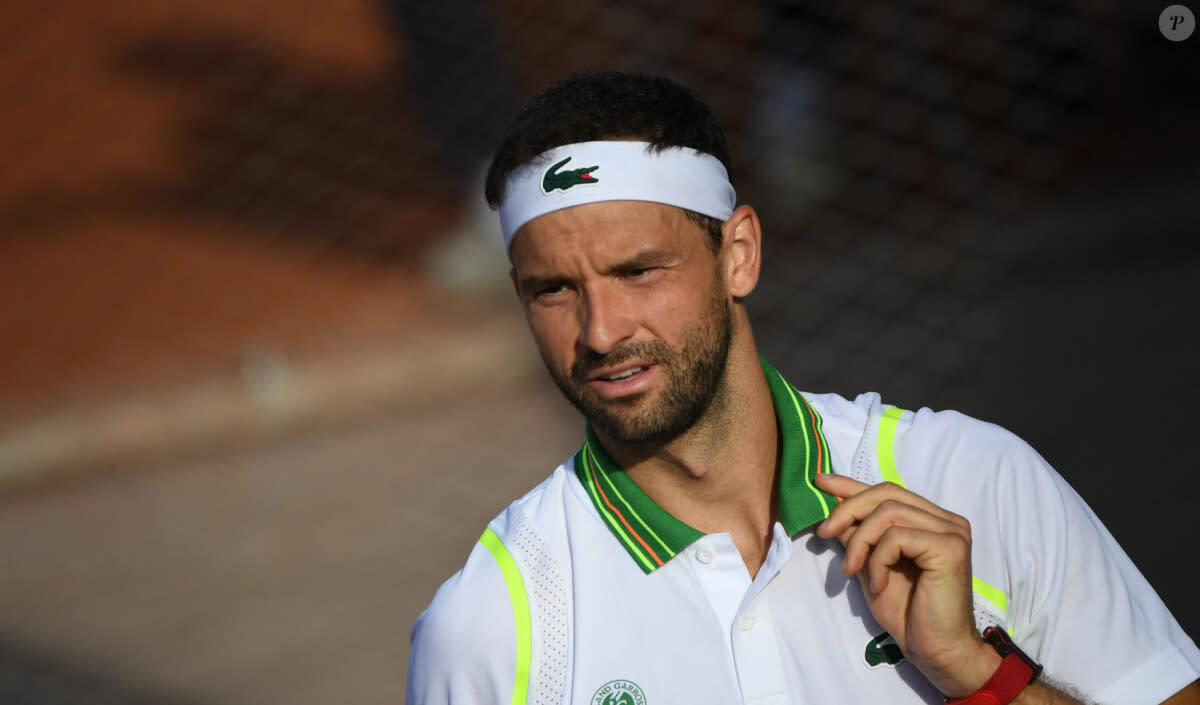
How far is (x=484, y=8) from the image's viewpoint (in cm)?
696

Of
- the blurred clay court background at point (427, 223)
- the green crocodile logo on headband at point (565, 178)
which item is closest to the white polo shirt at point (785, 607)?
the green crocodile logo on headband at point (565, 178)

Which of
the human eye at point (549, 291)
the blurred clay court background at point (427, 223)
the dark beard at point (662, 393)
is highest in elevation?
the blurred clay court background at point (427, 223)

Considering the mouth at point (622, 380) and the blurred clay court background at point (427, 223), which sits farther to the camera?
the blurred clay court background at point (427, 223)

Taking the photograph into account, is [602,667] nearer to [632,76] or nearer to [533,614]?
[533,614]

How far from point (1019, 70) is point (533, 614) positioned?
636cm

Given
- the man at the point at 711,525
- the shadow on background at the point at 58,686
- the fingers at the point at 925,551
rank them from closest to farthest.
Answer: the fingers at the point at 925,551 < the man at the point at 711,525 < the shadow on background at the point at 58,686

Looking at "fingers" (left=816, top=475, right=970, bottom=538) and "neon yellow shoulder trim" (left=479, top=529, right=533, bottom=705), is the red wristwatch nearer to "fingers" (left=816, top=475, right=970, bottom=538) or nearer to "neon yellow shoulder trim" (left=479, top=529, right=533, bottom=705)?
"fingers" (left=816, top=475, right=970, bottom=538)

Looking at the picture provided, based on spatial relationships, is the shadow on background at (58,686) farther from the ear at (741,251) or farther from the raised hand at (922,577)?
the raised hand at (922,577)

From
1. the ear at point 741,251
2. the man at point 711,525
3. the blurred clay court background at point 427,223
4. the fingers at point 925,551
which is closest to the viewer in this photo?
the fingers at point 925,551

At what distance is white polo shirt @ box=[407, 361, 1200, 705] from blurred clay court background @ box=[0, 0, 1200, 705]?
158 inches

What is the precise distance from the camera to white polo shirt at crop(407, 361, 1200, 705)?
65.8 inches

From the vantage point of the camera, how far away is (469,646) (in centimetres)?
172

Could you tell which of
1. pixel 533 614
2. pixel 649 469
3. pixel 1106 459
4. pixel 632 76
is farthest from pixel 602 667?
pixel 1106 459

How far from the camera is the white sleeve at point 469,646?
5.60ft
